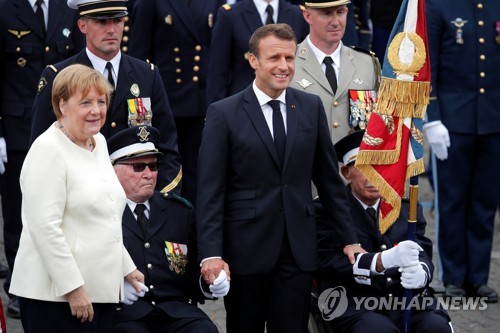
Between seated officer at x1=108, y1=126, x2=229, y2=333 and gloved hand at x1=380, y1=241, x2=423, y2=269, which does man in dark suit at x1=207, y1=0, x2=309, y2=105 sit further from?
gloved hand at x1=380, y1=241, x2=423, y2=269

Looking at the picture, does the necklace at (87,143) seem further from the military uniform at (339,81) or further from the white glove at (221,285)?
the military uniform at (339,81)

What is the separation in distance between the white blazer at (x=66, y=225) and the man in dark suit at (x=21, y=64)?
7.71 ft

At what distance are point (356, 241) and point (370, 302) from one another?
1.14 ft

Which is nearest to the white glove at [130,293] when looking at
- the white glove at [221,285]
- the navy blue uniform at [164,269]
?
the navy blue uniform at [164,269]

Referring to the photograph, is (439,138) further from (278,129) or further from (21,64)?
(21,64)

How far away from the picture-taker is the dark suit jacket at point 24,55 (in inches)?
291

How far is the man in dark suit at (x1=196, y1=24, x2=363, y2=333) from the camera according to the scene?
5.72 meters

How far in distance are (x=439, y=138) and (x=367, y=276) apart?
220 cm

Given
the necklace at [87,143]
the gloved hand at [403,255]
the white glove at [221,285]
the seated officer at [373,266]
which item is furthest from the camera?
the seated officer at [373,266]

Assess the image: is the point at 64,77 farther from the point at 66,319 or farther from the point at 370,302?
the point at 370,302

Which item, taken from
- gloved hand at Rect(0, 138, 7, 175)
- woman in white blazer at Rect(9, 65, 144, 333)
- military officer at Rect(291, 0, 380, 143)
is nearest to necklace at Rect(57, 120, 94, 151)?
woman in white blazer at Rect(9, 65, 144, 333)

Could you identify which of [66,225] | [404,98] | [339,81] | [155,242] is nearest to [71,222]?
[66,225]

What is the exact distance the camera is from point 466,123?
7.95 metres

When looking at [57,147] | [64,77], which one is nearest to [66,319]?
Result: [57,147]
